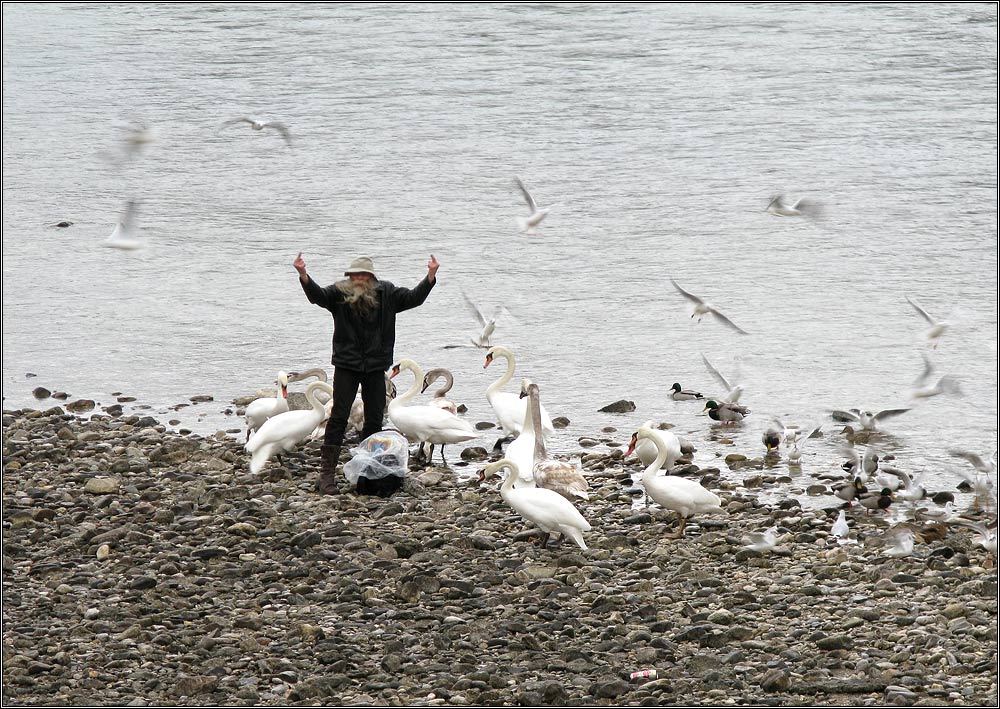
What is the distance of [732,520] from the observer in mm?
9945

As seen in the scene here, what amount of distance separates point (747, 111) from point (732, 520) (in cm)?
2361

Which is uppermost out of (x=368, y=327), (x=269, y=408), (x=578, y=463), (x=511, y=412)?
(x=368, y=327)

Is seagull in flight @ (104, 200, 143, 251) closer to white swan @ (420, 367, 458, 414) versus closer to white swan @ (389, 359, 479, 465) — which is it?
white swan @ (420, 367, 458, 414)

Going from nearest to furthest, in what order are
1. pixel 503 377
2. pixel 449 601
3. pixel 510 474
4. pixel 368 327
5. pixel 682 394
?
pixel 449 601 → pixel 510 474 → pixel 368 327 → pixel 503 377 → pixel 682 394

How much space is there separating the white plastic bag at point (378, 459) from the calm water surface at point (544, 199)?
2.34 metres

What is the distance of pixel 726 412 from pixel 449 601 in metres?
5.08

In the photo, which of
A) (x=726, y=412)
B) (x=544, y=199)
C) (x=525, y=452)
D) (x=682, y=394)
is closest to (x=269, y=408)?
(x=525, y=452)

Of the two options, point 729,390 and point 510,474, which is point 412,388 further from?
point 729,390

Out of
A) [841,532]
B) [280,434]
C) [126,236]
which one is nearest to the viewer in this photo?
[841,532]

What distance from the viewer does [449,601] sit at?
8.44 m

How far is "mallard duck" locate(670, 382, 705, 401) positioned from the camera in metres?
13.9

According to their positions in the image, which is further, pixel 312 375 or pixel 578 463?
pixel 312 375

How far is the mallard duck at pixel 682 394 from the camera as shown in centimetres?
1390

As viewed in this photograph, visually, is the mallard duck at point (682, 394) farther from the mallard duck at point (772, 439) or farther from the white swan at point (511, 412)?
the white swan at point (511, 412)
